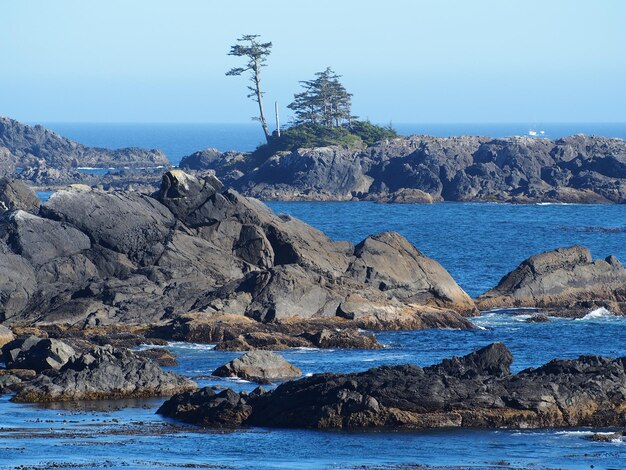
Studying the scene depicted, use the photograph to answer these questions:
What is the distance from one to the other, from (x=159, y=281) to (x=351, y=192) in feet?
228

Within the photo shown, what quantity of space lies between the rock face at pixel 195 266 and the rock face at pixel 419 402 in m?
14.3

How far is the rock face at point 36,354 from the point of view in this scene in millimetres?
41094

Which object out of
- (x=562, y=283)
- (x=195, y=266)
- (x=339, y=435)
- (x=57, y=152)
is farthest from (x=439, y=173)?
(x=339, y=435)

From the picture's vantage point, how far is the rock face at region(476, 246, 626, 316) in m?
57.8

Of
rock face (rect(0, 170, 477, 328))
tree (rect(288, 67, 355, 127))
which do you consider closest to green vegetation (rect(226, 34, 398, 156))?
tree (rect(288, 67, 355, 127))

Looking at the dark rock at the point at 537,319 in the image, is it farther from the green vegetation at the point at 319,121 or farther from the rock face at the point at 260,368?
the green vegetation at the point at 319,121

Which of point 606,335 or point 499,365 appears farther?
point 606,335

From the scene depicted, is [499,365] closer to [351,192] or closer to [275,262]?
[275,262]

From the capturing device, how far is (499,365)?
37781mm

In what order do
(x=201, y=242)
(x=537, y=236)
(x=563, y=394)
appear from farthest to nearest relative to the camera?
(x=537, y=236)
(x=201, y=242)
(x=563, y=394)

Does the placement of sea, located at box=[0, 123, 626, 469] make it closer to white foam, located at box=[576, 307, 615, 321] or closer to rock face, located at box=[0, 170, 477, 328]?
white foam, located at box=[576, 307, 615, 321]

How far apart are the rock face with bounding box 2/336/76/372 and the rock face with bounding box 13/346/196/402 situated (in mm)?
984

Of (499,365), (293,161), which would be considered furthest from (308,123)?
(499,365)

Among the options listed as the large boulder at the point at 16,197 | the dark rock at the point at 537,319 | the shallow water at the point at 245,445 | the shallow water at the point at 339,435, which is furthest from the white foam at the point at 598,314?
the large boulder at the point at 16,197
